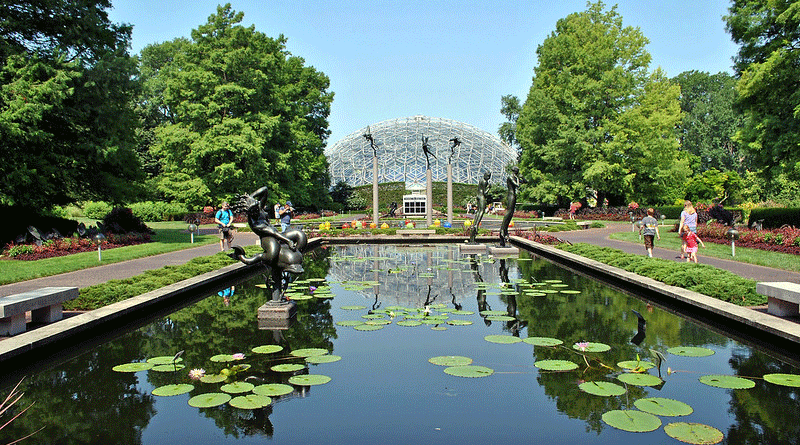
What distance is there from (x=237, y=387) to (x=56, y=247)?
1462 centimetres

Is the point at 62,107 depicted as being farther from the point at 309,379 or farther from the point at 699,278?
the point at 699,278

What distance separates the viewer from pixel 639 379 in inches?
199

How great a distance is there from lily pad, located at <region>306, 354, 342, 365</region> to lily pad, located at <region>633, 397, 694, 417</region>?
3.06 meters

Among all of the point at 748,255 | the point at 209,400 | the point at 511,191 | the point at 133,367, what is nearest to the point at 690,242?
the point at 748,255

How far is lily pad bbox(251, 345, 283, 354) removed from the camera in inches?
245

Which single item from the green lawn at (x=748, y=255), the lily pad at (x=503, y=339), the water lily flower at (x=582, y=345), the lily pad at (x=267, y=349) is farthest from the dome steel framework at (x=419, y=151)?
the water lily flower at (x=582, y=345)

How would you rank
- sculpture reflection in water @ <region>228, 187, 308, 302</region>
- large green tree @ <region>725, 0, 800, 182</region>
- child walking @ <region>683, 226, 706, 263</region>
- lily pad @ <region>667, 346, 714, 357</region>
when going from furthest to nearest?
large green tree @ <region>725, 0, 800, 182</region> → child walking @ <region>683, 226, 706, 263</region> → sculpture reflection in water @ <region>228, 187, 308, 302</region> → lily pad @ <region>667, 346, 714, 357</region>

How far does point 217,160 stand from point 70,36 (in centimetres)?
1375

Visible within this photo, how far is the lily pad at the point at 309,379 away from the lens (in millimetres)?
5195

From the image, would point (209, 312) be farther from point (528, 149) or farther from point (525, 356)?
point (528, 149)

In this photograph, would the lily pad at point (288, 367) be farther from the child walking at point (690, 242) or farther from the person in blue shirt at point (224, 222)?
the person in blue shirt at point (224, 222)

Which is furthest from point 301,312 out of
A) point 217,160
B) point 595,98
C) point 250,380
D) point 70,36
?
point 595,98

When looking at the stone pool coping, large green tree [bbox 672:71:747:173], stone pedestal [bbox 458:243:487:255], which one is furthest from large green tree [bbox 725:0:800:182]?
large green tree [bbox 672:71:747:173]

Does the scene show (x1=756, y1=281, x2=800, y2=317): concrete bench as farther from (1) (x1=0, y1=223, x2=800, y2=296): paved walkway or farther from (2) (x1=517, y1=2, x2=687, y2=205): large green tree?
(2) (x1=517, y1=2, x2=687, y2=205): large green tree
